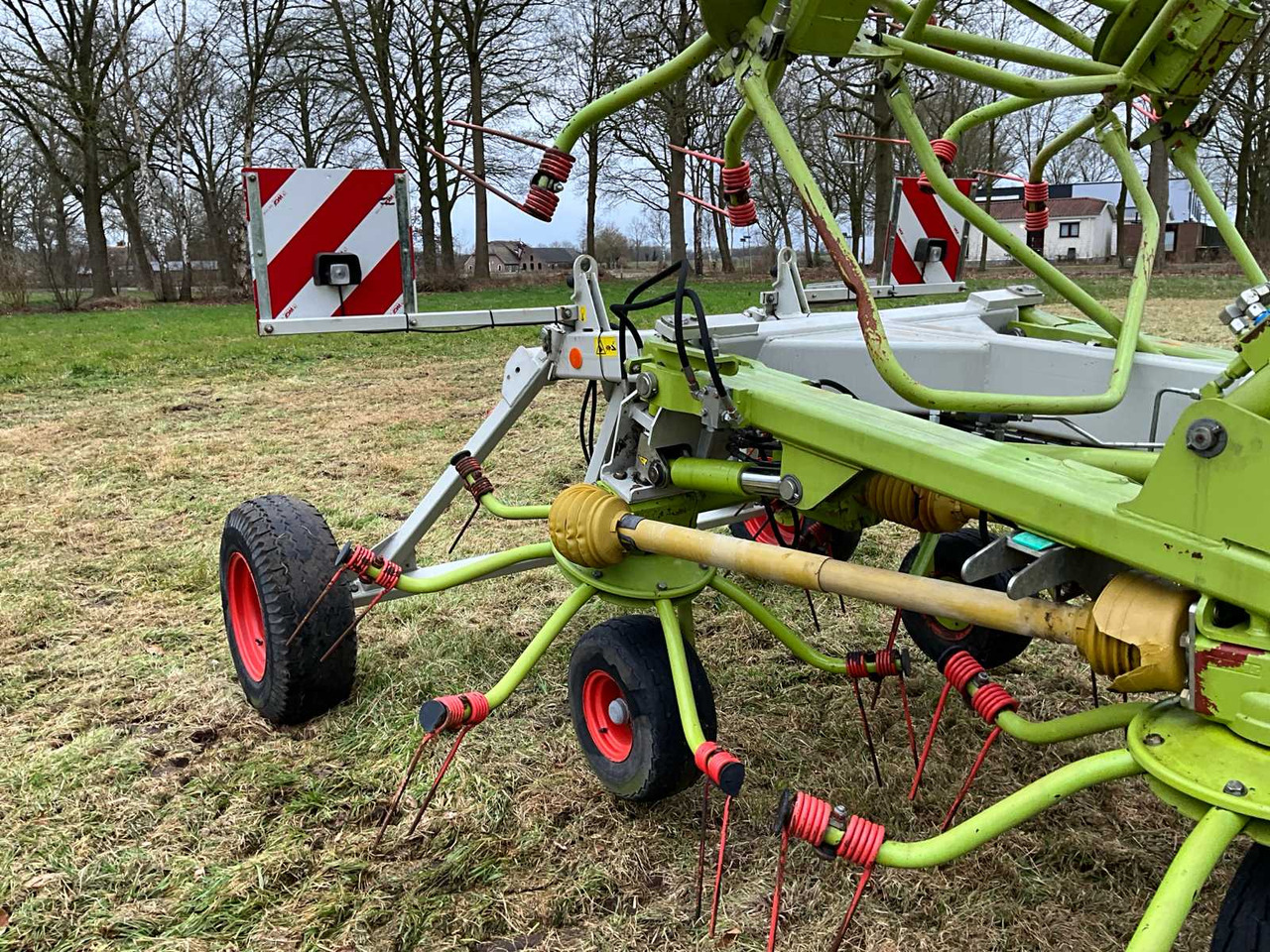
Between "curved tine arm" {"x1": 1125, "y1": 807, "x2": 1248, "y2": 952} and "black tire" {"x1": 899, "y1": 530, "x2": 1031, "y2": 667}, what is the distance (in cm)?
178

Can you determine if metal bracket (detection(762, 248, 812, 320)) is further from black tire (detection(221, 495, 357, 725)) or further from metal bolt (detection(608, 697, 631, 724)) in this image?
black tire (detection(221, 495, 357, 725))

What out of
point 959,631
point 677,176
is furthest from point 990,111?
point 677,176

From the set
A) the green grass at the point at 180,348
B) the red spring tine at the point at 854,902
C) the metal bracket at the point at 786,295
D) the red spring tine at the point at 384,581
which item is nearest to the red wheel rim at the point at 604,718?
the red spring tine at the point at 384,581

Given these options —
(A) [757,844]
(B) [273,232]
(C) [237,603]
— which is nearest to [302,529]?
(C) [237,603]

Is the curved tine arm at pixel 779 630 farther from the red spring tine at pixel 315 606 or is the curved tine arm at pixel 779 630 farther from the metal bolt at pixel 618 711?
the red spring tine at pixel 315 606

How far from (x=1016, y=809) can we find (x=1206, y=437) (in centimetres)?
62

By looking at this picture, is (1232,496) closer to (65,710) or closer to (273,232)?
(273,232)

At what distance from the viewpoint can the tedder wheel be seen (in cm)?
228

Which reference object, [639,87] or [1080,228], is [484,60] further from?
[1080,228]

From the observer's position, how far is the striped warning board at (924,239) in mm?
3525

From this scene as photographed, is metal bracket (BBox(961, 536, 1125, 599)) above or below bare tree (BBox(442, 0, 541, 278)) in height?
below

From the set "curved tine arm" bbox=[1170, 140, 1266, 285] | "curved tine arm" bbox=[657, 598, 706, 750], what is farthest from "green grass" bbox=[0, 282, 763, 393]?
"curved tine arm" bbox=[1170, 140, 1266, 285]

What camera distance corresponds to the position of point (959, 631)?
10.7 ft

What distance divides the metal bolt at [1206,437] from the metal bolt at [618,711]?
1422 mm
